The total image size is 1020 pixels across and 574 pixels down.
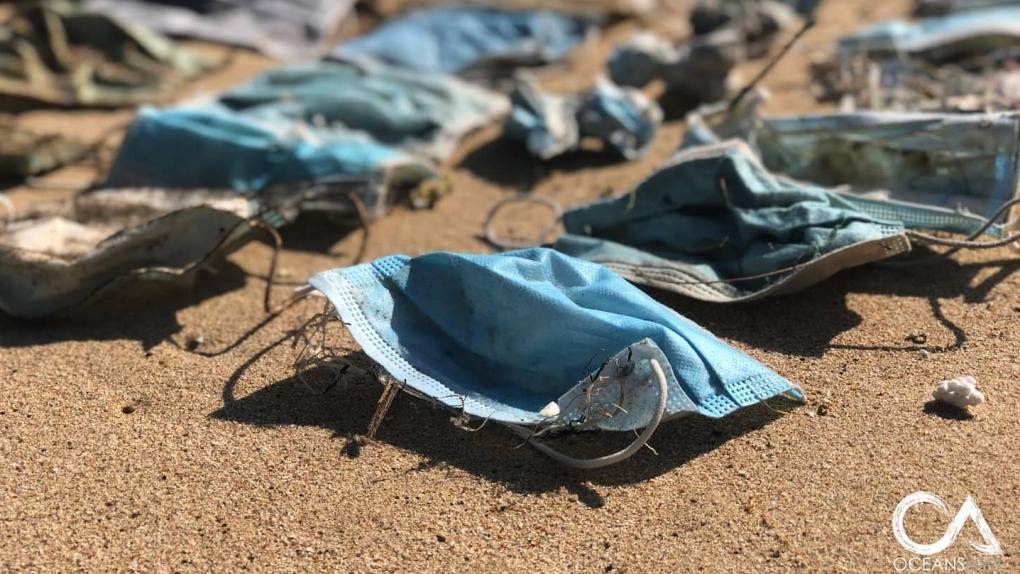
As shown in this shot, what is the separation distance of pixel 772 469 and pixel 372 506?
0.90 metres

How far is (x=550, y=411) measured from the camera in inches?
90.7

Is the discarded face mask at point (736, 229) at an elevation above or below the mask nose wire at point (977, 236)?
below

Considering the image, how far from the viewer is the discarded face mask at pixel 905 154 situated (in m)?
3.03

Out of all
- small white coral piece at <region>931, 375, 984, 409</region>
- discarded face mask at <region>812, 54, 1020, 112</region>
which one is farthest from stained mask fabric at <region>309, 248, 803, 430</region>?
discarded face mask at <region>812, 54, 1020, 112</region>

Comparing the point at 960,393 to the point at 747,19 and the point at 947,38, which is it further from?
the point at 747,19

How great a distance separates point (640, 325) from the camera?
2402mm

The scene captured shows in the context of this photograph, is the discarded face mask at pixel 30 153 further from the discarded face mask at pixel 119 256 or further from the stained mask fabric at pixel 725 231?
the stained mask fabric at pixel 725 231

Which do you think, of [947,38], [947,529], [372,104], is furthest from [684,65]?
[947,529]

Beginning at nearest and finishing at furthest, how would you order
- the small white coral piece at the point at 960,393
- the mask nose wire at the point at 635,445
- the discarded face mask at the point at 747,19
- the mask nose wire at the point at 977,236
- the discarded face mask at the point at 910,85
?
the mask nose wire at the point at 635,445, the small white coral piece at the point at 960,393, the mask nose wire at the point at 977,236, the discarded face mask at the point at 910,85, the discarded face mask at the point at 747,19

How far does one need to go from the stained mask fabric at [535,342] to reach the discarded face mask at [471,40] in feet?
8.49

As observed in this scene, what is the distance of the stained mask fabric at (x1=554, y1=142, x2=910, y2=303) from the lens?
2746mm

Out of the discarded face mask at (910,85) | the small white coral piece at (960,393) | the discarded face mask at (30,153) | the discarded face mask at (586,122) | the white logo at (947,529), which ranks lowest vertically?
the discarded face mask at (30,153)

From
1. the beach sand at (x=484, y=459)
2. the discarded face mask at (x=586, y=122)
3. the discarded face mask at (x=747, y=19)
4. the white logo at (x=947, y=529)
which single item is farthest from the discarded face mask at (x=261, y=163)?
the white logo at (x=947, y=529)

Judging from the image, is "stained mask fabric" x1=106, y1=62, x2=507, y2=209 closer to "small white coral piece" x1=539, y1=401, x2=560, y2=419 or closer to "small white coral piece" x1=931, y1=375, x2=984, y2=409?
"small white coral piece" x1=539, y1=401, x2=560, y2=419
